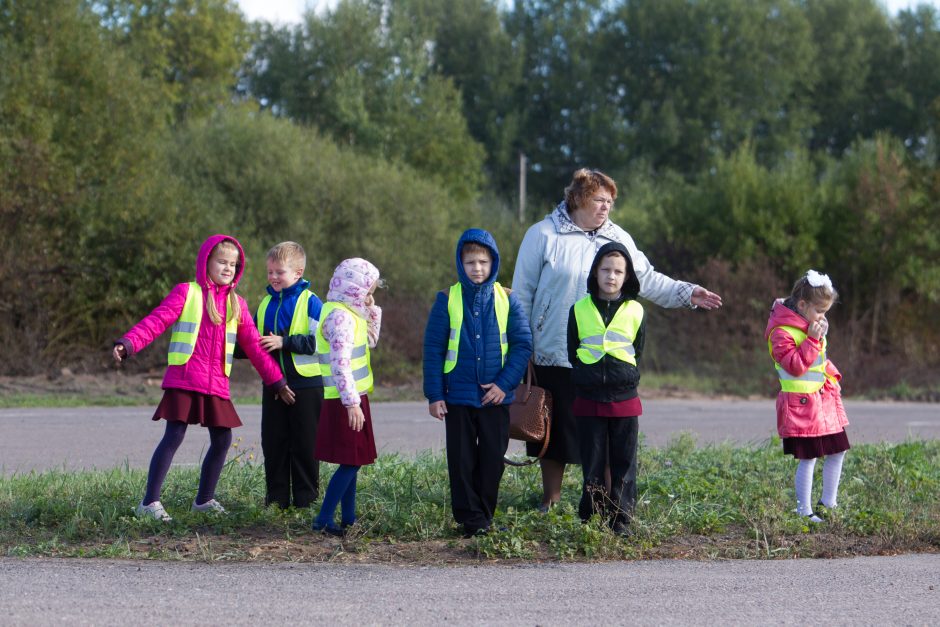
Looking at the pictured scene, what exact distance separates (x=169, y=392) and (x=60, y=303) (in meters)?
14.0

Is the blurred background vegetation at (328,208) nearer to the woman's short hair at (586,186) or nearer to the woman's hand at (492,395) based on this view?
the woman's short hair at (586,186)

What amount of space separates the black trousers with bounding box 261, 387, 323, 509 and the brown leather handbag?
4.35 ft

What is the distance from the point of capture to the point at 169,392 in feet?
24.3

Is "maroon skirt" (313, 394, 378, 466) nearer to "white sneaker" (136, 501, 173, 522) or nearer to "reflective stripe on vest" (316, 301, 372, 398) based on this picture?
"reflective stripe on vest" (316, 301, 372, 398)

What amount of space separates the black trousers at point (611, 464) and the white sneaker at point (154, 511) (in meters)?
2.44

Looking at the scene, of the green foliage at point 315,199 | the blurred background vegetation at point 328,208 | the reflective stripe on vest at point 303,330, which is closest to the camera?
the reflective stripe on vest at point 303,330

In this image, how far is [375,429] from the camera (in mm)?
13648

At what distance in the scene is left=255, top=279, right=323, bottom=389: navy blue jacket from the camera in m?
7.71

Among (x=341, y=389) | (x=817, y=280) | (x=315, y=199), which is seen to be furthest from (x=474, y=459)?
(x=315, y=199)

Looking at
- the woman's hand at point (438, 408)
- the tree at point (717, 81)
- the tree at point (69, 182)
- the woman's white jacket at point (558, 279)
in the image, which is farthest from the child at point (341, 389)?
the tree at point (717, 81)

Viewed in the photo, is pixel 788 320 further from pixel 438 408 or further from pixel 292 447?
pixel 292 447

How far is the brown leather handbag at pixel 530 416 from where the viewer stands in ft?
23.6

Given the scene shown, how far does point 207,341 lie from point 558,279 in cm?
215

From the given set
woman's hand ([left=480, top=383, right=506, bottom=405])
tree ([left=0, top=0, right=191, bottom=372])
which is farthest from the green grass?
tree ([left=0, top=0, right=191, bottom=372])
